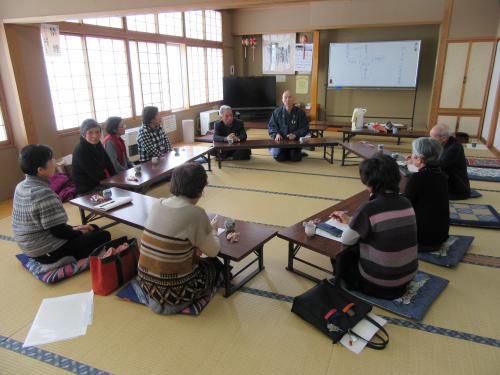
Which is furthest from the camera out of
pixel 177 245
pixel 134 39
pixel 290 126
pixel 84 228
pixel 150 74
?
pixel 150 74

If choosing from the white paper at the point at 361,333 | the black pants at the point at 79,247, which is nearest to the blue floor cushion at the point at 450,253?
the white paper at the point at 361,333

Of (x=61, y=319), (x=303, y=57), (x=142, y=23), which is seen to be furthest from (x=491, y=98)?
(x=61, y=319)

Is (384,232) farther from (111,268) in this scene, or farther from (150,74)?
(150,74)

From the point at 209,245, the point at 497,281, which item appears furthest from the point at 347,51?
the point at 209,245

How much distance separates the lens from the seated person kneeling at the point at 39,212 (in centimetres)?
236

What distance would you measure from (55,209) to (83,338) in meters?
0.90

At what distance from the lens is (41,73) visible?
4.34 metres

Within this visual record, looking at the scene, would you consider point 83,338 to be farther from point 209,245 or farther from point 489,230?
point 489,230

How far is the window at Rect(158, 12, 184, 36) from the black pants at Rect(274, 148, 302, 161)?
3381 millimetres

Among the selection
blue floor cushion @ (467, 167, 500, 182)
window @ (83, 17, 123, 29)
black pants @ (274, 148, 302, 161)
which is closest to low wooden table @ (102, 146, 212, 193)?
black pants @ (274, 148, 302, 161)

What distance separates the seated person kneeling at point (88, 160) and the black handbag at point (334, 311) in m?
2.46

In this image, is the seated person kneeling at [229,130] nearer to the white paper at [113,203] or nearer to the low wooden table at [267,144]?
the low wooden table at [267,144]

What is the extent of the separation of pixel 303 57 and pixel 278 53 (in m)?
0.67

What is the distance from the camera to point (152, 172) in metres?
3.82
